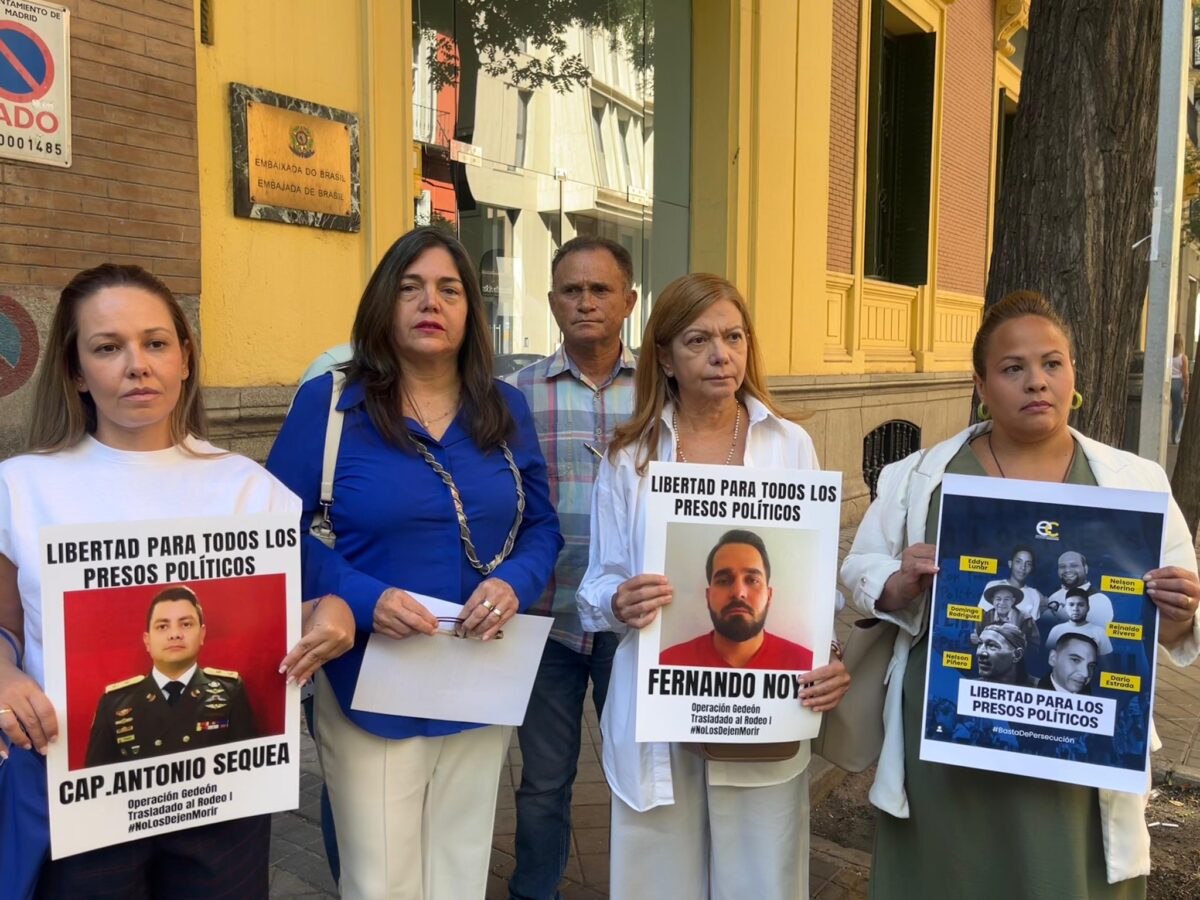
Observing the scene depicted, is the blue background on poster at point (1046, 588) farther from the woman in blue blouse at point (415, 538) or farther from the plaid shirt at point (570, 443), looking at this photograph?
the plaid shirt at point (570, 443)

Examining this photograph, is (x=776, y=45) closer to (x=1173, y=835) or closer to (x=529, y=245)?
(x=529, y=245)

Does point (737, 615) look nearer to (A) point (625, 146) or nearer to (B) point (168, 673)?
(B) point (168, 673)

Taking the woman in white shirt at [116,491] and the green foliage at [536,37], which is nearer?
the woman in white shirt at [116,491]

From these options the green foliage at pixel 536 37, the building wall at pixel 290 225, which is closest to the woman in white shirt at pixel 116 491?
the building wall at pixel 290 225

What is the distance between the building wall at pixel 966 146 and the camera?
13398 mm

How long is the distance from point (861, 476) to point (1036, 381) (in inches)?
358

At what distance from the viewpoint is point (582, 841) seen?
3799 millimetres

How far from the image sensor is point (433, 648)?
2219 mm

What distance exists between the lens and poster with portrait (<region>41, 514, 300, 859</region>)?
5.67 feet

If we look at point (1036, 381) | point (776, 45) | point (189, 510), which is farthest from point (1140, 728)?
point (776, 45)

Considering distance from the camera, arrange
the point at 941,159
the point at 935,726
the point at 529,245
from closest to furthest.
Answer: the point at 935,726 → the point at 529,245 → the point at 941,159

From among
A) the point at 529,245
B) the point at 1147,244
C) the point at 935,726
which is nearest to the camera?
the point at 935,726

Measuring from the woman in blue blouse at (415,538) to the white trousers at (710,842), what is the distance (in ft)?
1.23

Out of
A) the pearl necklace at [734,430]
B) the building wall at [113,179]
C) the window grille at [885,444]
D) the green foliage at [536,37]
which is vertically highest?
the green foliage at [536,37]
